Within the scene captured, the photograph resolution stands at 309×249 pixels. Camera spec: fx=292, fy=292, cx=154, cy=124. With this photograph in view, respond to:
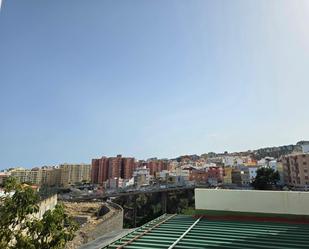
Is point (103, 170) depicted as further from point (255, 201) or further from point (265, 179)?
point (255, 201)

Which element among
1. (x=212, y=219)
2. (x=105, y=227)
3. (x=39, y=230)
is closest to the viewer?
(x=39, y=230)

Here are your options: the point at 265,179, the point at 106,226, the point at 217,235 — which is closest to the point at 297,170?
the point at 265,179

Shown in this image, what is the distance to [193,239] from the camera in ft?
19.4

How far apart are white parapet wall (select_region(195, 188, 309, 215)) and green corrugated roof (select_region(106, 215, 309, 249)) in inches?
36.0

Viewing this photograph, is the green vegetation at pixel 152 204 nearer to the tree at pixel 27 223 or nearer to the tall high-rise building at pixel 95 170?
the tall high-rise building at pixel 95 170

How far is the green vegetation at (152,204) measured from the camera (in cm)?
5441

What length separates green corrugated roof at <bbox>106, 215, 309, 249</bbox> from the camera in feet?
17.9

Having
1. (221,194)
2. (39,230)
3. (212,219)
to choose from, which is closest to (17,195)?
(39,230)

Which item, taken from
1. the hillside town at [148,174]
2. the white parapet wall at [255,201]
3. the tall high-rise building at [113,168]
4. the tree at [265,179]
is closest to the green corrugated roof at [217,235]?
the white parapet wall at [255,201]

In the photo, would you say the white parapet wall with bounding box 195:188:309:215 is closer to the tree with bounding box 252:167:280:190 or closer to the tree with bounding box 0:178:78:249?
the tree with bounding box 0:178:78:249

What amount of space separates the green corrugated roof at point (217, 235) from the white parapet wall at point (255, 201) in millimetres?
913

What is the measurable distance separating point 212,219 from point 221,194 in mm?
957

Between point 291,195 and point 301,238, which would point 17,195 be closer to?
point 301,238

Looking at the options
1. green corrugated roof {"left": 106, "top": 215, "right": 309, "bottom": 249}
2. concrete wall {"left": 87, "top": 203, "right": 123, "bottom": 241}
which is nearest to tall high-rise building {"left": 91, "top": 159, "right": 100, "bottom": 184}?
concrete wall {"left": 87, "top": 203, "right": 123, "bottom": 241}
